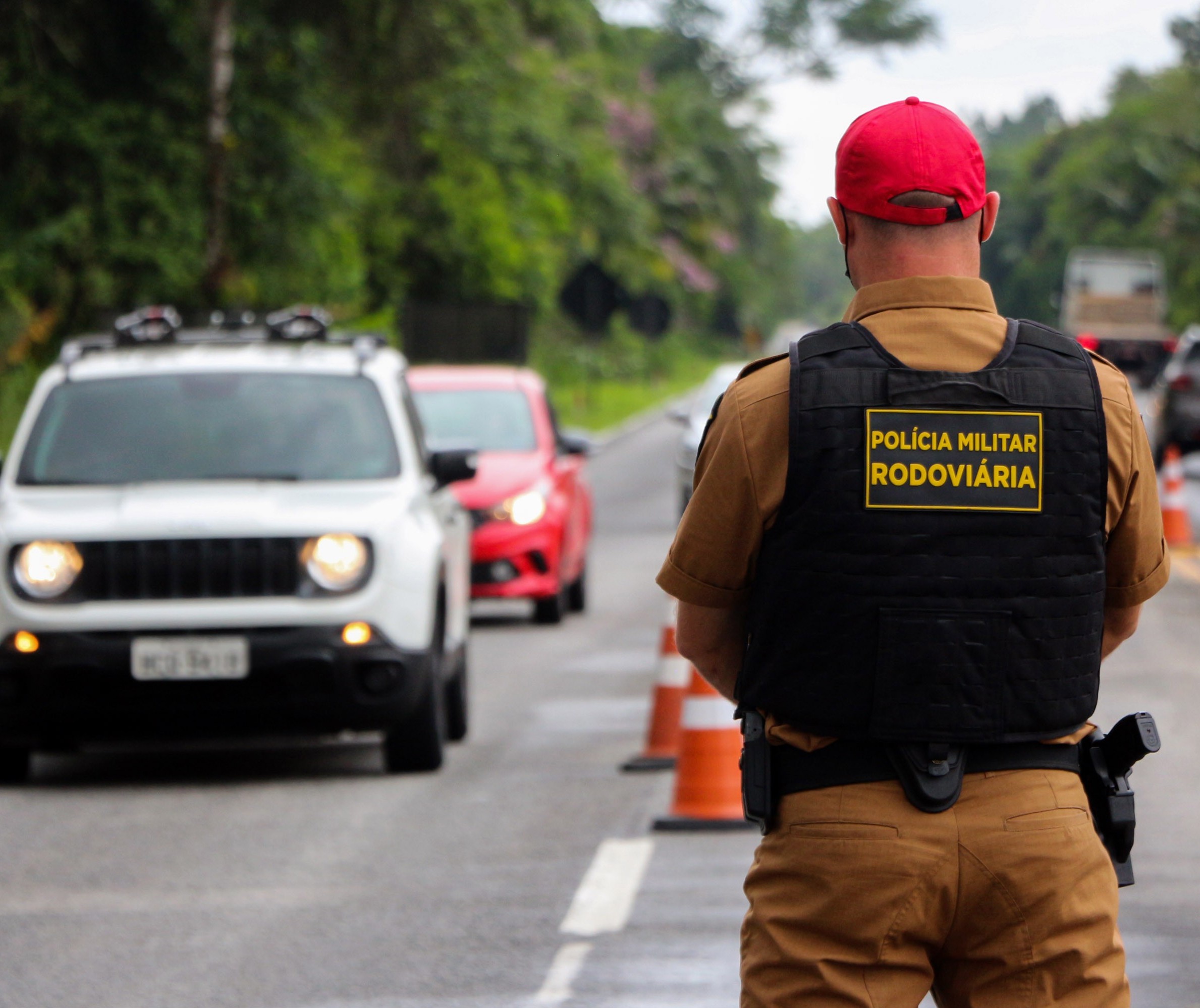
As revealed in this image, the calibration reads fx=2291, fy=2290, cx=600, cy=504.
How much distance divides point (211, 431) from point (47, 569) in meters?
1.06

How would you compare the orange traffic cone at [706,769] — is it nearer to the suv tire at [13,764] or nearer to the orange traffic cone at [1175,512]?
the suv tire at [13,764]

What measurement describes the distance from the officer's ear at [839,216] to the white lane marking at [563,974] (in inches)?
113

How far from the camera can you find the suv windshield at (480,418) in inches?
611

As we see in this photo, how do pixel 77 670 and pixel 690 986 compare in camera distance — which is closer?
pixel 690 986

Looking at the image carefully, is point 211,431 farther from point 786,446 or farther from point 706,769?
point 786,446

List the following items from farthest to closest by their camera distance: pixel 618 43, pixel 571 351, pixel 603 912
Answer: pixel 618 43 < pixel 571 351 < pixel 603 912

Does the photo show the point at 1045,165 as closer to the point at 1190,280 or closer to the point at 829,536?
the point at 1190,280

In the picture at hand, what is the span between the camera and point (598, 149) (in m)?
46.8

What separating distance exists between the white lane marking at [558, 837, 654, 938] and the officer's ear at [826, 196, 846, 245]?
345 cm

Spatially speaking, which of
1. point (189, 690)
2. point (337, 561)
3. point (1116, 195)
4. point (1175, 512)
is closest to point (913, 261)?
point (337, 561)

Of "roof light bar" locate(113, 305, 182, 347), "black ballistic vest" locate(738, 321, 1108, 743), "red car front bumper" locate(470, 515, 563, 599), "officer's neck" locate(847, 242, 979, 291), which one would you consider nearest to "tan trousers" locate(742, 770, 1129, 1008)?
"black ballistic vest" locate(738, 321, 1108, 743)

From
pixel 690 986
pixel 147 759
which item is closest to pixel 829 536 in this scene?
pixel 690 986

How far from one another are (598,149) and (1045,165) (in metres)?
67.4

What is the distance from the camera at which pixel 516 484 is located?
48.4ft
